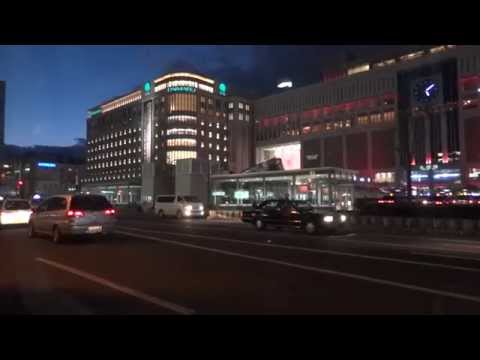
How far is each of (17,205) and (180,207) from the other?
647 inches

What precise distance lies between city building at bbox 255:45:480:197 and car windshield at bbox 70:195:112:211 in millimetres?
65384

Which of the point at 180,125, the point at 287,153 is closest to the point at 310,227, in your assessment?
the point at 287,153

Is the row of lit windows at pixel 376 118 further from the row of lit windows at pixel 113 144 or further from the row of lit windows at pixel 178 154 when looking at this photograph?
the row of lit windows at pixel 113 144

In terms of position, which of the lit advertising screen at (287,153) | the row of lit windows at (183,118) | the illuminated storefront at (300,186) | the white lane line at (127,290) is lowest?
the white lane line at (127,290)

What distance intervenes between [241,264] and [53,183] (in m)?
122

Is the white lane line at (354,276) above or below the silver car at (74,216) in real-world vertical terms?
below

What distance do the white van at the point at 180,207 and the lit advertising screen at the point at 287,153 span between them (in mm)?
79036

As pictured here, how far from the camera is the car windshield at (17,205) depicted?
25.3 metres

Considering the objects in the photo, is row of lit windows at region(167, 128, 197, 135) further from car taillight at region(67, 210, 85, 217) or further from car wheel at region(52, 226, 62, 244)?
car taillight at region(67, 210, 85, 217)

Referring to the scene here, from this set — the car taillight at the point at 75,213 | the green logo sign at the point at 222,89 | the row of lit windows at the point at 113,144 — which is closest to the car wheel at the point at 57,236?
the car taillight at the point at 75,213

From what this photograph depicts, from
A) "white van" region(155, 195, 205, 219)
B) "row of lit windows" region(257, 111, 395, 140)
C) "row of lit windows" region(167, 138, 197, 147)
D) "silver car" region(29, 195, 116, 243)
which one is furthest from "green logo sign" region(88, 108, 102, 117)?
"silver car" region(29, 195, 116, 243)
